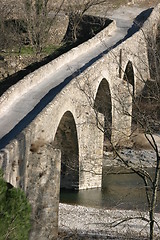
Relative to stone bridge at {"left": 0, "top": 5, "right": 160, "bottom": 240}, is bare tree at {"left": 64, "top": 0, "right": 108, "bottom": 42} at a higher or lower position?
lower

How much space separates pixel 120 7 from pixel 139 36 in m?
11.0

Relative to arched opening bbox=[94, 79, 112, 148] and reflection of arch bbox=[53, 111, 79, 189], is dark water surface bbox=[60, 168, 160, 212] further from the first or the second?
arched opening bbox=[94, 79, 112, 148]

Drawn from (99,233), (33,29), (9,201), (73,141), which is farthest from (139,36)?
(9,201)

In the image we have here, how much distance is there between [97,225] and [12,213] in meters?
8.87

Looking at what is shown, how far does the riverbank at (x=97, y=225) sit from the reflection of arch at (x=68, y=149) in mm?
2416

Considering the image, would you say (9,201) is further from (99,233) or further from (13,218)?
(99,233)

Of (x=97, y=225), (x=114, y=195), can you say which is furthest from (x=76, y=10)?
(x=97, y=225)

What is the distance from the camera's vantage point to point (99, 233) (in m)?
18.2

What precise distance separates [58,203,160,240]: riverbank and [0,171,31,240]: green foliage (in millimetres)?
6190

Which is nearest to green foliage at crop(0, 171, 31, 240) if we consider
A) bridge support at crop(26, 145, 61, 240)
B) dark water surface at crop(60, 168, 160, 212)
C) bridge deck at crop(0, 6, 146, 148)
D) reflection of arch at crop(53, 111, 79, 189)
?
bridge deck at crop(0, 6, 146, 148)

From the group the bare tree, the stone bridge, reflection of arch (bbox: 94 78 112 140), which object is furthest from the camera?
the bare tree

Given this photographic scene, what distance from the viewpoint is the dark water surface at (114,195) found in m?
21.9

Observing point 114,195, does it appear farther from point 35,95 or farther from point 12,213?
point 12,213

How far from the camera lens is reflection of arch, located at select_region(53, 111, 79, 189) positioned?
22.8 meters
